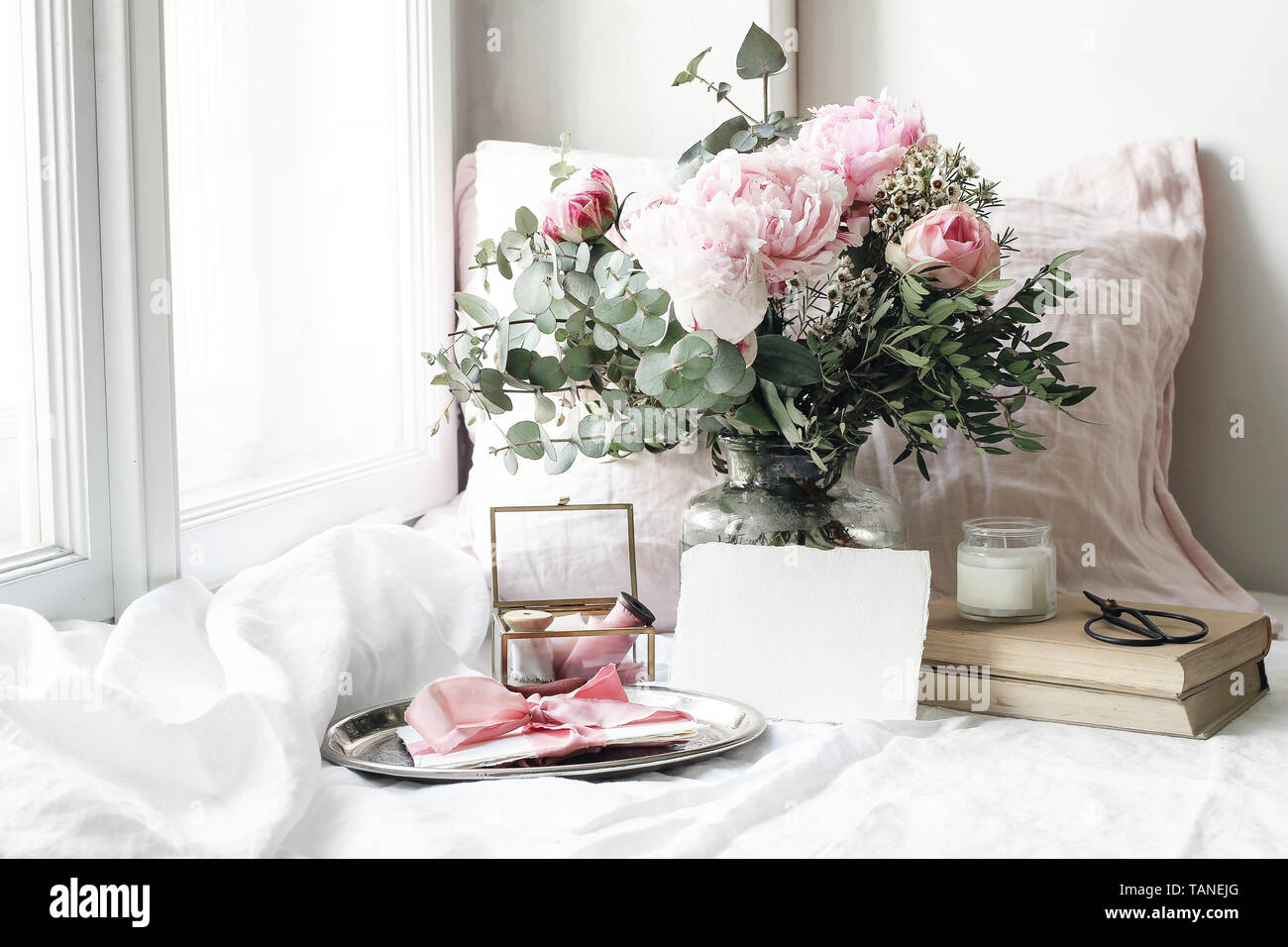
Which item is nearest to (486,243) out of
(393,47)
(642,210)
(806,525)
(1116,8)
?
(642,210)

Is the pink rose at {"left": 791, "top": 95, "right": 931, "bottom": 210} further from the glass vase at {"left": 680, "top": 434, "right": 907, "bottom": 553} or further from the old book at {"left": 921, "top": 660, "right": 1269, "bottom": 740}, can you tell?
the old book at {"left": 921, "top": 660, "right": 1269, "bottom": 740}

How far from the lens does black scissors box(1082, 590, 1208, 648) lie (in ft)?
2.91

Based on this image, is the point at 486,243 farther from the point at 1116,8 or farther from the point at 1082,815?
the point at 1116,8

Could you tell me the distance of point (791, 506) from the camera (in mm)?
979

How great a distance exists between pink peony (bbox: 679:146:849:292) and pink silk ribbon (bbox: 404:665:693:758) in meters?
0.35

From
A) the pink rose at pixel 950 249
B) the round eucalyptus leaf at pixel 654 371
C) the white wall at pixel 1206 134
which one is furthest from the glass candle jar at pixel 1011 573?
the white wall at pixel 1206 134

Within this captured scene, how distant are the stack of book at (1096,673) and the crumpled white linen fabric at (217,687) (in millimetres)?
433

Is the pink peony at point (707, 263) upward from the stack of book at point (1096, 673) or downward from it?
upward

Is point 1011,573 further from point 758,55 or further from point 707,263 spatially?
point 758,55

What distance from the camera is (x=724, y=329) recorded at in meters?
0.81

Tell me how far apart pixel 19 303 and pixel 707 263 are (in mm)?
561

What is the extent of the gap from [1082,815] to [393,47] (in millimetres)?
1264

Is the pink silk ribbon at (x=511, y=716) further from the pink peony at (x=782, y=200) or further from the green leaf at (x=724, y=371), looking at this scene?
the pink peony at (x=782, y=200)

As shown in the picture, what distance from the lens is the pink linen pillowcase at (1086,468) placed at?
3.94 ft
